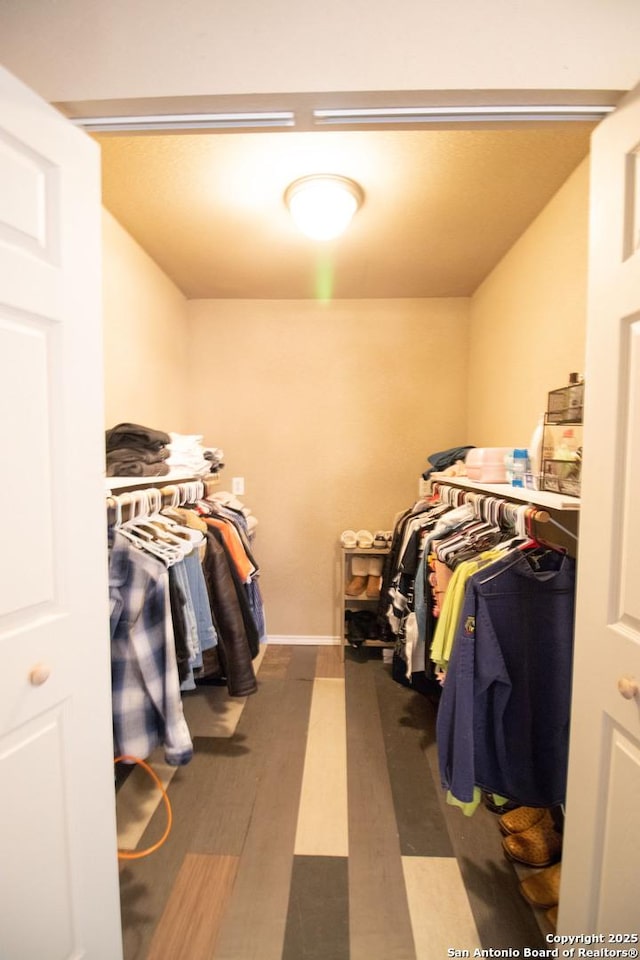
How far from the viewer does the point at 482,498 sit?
169 cm

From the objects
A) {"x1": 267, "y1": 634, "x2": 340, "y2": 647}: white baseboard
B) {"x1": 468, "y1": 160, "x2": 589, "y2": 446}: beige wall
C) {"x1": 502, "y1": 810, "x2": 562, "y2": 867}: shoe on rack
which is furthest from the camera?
{"x1": 267, "y1": 634, "x2": 340, "y2": 647}: white baseboard

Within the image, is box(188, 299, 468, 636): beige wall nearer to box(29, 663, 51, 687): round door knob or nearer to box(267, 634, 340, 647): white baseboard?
box(267, 634, 340, 647): white baseboard

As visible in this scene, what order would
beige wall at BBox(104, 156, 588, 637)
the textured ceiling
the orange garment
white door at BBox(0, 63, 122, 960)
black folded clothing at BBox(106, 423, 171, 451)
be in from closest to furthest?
white door at BBox(0, 63, 122, 960) < the textured ceiling < black folded clothing at BBox(106, 423, 171, 451) < the orange garment < beige wall at BBox(104, 156, 588, 637)

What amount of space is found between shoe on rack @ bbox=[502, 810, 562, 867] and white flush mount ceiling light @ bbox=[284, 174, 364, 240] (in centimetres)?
247

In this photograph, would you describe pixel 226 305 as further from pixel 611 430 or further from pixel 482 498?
pixel 611 430

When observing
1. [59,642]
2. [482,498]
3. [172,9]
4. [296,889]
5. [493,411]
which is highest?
[172,9]

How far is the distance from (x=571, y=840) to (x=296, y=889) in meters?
0.86

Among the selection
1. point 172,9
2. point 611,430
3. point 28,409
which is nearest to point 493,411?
point 611,430

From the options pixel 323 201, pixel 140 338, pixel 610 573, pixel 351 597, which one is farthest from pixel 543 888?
pixel 140 338

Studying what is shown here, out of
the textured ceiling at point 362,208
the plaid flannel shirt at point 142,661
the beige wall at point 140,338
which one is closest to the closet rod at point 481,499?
the textured ceiling at point 362,208

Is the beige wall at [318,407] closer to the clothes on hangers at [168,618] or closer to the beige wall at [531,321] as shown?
the beige wall at [531,321]

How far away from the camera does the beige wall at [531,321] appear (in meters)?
1.60

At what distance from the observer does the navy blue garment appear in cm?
114

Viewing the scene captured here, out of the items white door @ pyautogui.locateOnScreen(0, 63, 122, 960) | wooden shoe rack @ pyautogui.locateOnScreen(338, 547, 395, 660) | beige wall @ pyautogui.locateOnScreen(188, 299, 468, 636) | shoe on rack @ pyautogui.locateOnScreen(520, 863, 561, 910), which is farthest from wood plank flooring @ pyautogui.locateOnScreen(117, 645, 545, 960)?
beige wall @ pyautogui.locateOnScreen(188, 299, 468, 636)
